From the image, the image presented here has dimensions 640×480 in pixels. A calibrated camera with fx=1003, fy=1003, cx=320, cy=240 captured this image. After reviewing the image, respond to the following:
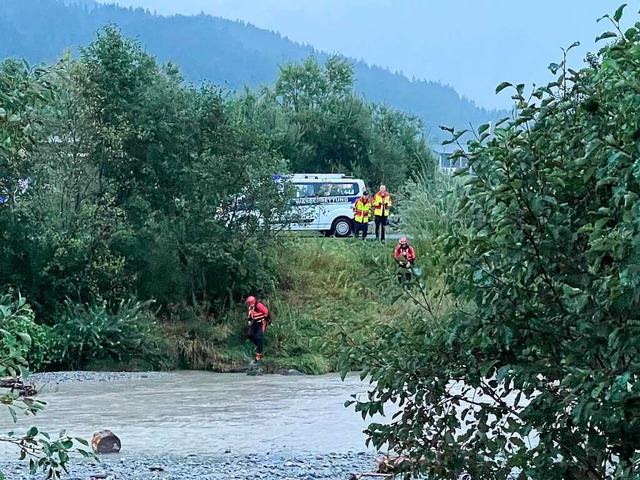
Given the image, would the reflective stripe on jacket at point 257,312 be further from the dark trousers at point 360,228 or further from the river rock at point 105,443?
the river rock at point 105,443

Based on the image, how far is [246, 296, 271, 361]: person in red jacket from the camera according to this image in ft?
68.6

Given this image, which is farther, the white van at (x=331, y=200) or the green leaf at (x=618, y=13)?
the white van at (x=331, y=200)

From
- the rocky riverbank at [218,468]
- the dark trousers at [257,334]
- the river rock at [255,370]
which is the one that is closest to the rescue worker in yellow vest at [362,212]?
the dark trousers at [257,334]

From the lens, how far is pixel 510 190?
3324 mm

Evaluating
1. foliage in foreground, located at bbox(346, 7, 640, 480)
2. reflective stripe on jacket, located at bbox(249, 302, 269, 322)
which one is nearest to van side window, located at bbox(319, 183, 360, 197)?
reflective stripe on jacket, located at bbox(249, 302, 269, 322)

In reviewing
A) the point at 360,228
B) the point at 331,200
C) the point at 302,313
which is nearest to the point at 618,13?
the point at 302,313

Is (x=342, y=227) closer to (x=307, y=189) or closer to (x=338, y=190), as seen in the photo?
(x=338, y=190)

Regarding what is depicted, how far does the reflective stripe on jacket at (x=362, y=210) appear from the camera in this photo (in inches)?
1135

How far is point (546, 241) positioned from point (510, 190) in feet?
0.67

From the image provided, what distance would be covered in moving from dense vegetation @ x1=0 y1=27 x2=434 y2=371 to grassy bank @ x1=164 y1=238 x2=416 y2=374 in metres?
0.09

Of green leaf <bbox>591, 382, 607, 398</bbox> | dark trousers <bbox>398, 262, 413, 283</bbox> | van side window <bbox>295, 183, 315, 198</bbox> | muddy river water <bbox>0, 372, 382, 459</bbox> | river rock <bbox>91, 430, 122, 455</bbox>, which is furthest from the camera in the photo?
van side window <bbox>295, 183, 315, 198</bbox>

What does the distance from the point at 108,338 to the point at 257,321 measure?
3.08m

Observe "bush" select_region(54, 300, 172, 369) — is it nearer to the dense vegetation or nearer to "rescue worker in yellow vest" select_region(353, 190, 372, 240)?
the dense vegetation

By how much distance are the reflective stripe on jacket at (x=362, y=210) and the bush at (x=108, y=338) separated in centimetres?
934
